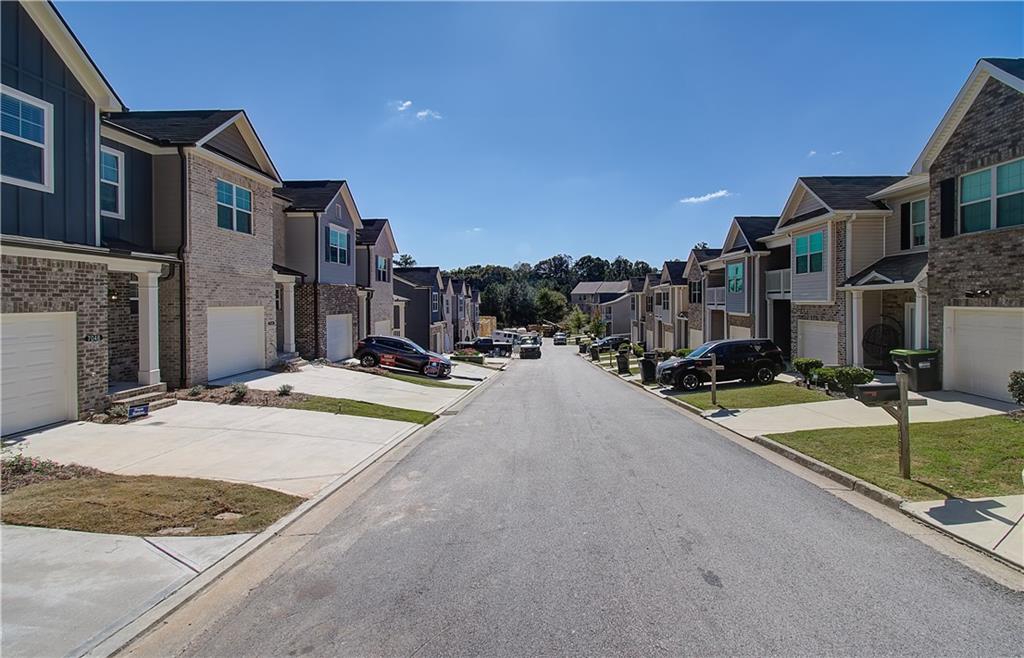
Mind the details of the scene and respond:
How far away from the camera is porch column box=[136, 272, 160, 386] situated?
13.6 meters

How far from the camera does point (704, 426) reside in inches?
566

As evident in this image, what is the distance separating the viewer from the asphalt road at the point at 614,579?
13.9 feet

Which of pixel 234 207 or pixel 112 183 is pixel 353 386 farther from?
pixel 112 183

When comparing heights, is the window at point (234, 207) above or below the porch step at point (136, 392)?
above

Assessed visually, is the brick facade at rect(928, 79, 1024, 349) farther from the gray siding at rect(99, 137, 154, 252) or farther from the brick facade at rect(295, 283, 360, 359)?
the brick facade at rect(295, 283, 360, 359)

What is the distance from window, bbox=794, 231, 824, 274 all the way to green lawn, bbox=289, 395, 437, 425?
16.9 m

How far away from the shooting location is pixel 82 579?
5090 millimetres

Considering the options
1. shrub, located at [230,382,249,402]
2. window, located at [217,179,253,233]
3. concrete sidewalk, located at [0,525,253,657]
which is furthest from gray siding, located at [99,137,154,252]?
concrete sidewalk, located at [0,525,253,657]

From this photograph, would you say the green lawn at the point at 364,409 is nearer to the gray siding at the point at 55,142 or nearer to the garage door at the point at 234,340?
the garage door at the point at 234,340

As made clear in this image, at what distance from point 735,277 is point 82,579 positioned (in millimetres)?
30439

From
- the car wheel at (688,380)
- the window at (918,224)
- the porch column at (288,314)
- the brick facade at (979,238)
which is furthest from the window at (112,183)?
the window at (918,224)

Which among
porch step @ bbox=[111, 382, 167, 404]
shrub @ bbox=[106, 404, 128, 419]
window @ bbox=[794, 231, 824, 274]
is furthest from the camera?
window @ bbox=[794, 231, 824, 274]

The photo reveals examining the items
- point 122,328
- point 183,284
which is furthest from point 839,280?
point 122,328

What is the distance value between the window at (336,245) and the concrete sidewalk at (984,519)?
23933 mm
